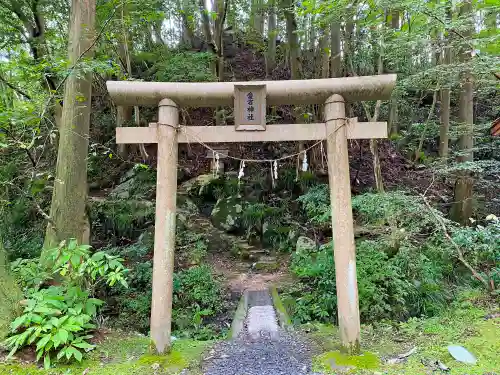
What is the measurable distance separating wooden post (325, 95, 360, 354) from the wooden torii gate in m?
0.01

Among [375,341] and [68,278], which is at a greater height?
[68,278]

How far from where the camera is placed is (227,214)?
31.3 feet

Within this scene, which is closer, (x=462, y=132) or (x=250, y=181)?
(x=462, y=132)

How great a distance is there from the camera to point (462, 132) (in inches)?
320

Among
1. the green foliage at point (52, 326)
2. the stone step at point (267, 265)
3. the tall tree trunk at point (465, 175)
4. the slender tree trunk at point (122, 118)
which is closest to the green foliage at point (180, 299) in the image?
the stone step at point (267, 265)

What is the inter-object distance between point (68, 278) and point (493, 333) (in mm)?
5580

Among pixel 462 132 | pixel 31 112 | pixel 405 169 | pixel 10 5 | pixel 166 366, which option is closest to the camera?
pixel 166 366

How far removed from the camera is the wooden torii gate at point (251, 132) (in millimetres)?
3725

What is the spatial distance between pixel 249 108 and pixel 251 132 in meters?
0.29

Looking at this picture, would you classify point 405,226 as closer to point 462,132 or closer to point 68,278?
point 462,132

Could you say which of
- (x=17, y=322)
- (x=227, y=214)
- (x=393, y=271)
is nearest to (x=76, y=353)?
(x=17, y=322)

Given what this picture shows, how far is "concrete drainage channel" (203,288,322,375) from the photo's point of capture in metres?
3.54

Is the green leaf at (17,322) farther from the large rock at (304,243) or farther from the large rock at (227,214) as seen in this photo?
the large rock at (227,214)

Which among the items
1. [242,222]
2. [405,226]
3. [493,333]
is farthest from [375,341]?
[242,222]
